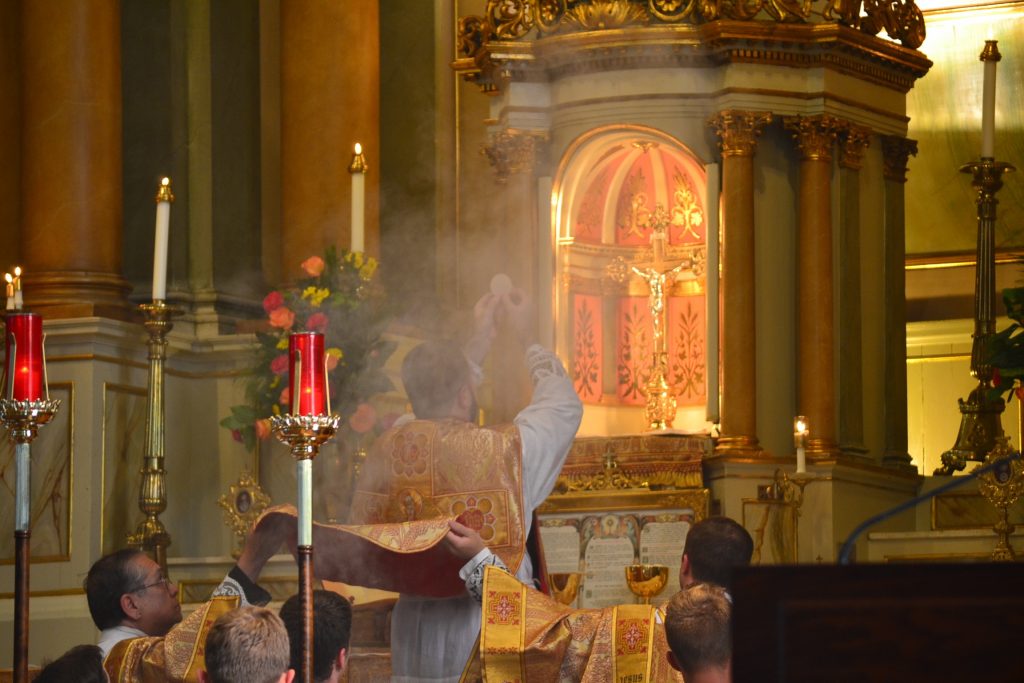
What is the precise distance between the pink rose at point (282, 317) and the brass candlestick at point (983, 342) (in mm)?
3417

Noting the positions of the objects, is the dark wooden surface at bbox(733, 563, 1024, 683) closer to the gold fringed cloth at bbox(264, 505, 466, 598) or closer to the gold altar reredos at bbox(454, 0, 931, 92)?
the gold fringed cloth at bbox(264, 505, 466, 598)

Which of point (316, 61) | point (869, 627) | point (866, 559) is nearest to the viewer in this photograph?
point (869, 627)

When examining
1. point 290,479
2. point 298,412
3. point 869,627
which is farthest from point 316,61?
point 869,627

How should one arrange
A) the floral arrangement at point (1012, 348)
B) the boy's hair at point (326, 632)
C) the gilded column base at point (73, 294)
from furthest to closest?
the gilded column base at point (73, 294), the floral arrangement at point (1012, 348), the boy's hair at point (326, 632)

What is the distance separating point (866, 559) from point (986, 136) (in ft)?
7.11

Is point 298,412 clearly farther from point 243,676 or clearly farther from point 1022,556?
point 1022,556

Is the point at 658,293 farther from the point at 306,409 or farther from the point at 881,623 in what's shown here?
the point at 881,623

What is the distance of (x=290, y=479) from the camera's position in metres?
10.9

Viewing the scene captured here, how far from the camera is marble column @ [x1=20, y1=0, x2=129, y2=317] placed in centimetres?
1059

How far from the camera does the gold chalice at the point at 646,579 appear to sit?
350 inches

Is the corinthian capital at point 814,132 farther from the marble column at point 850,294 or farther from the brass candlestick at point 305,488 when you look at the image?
the brass candlestick at point 305,488

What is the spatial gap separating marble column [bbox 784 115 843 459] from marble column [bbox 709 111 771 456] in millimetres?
282

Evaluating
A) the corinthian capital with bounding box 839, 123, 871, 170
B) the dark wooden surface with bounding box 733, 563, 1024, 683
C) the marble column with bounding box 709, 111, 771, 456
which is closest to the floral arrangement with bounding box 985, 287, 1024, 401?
the marble column with bounding box 709, 111, 771, 456

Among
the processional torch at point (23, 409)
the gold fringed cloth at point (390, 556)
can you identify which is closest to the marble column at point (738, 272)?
the gold fringed cloth at point (390, 556)
